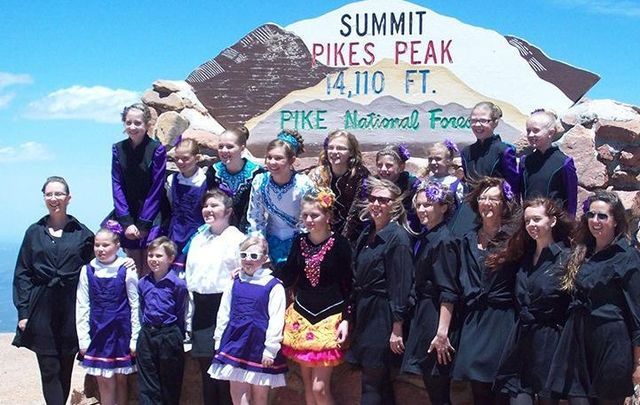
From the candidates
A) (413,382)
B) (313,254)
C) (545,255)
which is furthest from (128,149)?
(545,255)

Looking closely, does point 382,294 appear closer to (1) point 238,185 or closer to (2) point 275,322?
(2) point 275,322

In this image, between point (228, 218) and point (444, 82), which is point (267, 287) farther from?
point (444, 82)

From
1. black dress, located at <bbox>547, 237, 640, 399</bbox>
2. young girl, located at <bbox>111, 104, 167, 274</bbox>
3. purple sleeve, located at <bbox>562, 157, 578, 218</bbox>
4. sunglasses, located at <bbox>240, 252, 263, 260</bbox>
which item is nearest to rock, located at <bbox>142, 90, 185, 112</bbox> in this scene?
young girl, located at <bbox>111, 104, 167, 274</bbox>

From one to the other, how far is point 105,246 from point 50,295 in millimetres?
514

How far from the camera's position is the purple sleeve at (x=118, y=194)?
5.16 meters

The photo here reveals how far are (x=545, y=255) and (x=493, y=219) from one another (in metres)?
0.35

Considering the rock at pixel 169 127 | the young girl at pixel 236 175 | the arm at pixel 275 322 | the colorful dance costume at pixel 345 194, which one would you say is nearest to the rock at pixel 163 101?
the rock at pixel 169 127

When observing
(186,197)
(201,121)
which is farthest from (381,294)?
(201,121)

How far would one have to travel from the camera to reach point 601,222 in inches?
149

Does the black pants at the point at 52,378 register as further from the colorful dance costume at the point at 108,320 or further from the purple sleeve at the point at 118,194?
the purple sleeve at the point at 118,194

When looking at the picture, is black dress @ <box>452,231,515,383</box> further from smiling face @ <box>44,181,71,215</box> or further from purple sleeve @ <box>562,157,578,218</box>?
smiling face @ <box>44,181,71,215</box>

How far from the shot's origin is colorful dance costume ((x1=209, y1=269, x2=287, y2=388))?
439 cm

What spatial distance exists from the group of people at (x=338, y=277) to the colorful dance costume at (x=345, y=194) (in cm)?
1

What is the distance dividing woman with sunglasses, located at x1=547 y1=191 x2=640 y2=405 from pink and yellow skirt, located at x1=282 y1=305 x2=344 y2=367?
116cm
